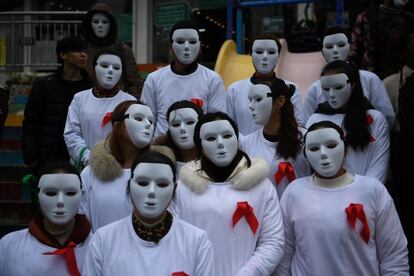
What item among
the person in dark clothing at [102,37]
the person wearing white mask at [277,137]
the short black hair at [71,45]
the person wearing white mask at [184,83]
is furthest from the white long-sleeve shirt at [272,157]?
the short black hair at [71,45]

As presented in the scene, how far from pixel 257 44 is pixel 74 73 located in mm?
1567

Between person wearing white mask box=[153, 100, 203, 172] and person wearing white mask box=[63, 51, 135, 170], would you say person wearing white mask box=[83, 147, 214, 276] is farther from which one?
person wearing white mask box=[63, 51, 135, 170]

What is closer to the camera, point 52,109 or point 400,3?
point 52,109

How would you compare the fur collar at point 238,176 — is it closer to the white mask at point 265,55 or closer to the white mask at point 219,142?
the white mask at point 219,142

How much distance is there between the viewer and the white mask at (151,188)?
3574 millimetres

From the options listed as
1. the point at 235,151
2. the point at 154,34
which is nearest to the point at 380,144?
the point at 235,151

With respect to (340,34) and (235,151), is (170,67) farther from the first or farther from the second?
(235,151)

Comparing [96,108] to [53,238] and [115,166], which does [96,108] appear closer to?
[115,166]

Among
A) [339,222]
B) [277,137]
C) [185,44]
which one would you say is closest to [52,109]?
[185,44]

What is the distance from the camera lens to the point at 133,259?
140 inches

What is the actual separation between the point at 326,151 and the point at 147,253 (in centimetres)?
125

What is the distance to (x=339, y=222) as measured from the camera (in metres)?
4.08

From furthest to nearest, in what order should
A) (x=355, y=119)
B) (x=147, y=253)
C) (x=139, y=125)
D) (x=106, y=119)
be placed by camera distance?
(x=106, y=119) < (x=355, y=119) < (x=139, y=125) < (x=147, y=253)

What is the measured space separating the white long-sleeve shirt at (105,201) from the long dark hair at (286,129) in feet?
3.43
